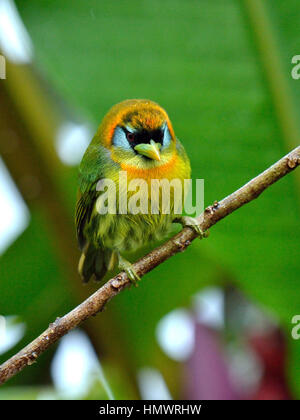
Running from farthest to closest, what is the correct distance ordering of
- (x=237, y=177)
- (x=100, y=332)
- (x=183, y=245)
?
(x=100, y=332) < (x=237, y=177) < (x=183, y=245)

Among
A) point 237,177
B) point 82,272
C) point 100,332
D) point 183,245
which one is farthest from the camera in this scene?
point 82,272

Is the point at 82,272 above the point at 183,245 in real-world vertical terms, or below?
above

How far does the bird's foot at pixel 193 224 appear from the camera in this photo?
128 centimetres

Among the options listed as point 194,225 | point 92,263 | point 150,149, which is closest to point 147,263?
point 194,225

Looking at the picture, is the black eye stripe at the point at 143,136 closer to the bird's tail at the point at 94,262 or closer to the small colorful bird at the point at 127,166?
the small colorful bird at the point at 127,166

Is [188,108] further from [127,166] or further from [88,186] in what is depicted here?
[88,186]

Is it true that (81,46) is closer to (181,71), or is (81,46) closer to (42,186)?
(181,71)

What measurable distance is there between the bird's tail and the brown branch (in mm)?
505

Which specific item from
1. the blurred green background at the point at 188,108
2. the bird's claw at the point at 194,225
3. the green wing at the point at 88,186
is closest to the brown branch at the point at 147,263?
the bird's claw at the point at 194,225

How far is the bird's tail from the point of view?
6.03ft

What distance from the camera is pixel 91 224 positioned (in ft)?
5.76

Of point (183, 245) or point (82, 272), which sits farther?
point (82, 272)

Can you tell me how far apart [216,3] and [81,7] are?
31cm
